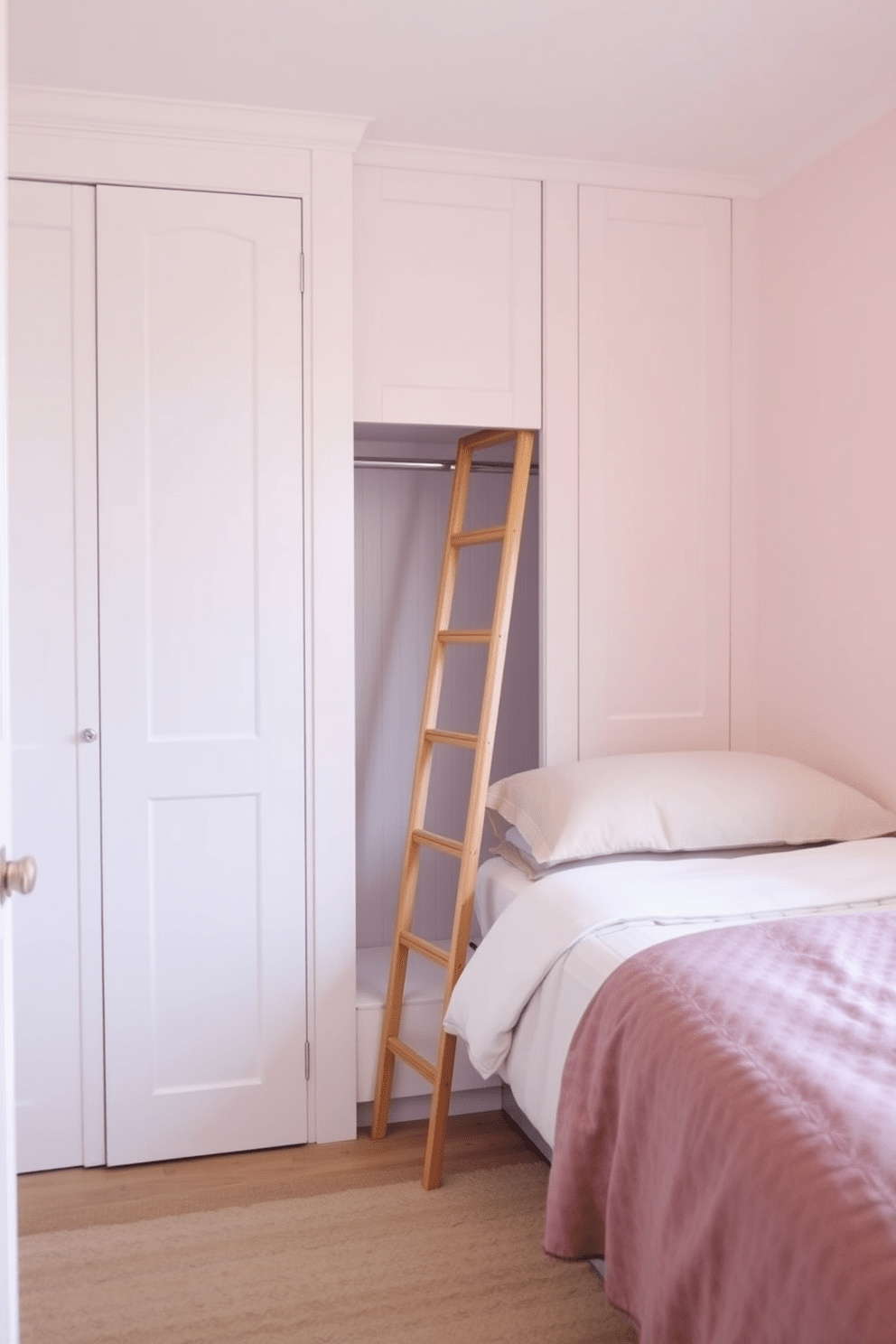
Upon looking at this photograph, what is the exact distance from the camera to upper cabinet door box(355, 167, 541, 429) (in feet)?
9.84

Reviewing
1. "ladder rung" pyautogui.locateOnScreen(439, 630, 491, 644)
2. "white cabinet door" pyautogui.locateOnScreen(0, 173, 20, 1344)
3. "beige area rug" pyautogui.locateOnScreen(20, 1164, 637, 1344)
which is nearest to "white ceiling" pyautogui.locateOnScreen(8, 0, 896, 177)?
"white cabinet door" pyautogui.locateOnScreen(0, 173, 20, 1344)

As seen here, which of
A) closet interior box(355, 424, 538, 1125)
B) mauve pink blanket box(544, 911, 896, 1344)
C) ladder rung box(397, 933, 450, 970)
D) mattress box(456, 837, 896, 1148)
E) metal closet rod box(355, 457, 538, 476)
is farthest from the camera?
closet interior box(355, 424, 538, 1125)

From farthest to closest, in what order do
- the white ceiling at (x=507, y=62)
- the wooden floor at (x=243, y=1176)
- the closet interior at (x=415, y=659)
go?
the closet interior at (x=415, y=659) < the wooden floor at (x=243, y=1176) < the white ceiling at (x=507, y=62)

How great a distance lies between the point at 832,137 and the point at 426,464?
1.35 meters

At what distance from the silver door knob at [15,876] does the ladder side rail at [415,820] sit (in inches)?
68.6

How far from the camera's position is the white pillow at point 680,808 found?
2629mm

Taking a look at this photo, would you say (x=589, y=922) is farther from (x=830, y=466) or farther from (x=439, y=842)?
(x=830, y=466)

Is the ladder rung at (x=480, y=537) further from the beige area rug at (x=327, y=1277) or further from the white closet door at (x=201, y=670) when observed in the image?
→ the beige area rug at (x=327, y=1277)

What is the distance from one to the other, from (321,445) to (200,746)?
0.81 m

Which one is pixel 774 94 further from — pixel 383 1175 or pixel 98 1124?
pixel 98 1124

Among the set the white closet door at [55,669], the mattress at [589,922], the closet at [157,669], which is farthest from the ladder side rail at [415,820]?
the white closet door at [55,669]

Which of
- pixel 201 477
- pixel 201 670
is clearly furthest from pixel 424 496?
pixel 201 670

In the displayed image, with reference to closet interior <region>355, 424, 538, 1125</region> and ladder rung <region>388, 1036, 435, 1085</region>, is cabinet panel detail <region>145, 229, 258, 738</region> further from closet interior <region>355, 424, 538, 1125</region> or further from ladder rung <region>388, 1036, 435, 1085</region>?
ladder rung <region>388, 1036, 435, 1085</region>

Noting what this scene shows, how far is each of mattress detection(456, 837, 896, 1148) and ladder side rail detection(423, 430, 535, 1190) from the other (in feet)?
0.76
